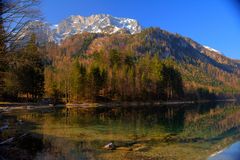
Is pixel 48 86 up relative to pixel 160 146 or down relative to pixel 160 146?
up

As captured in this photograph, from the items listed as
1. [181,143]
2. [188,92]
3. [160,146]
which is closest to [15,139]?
[160,146]

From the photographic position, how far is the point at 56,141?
20.8m

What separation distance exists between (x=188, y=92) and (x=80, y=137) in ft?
332

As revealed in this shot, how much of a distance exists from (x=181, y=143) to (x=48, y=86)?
62252 mm

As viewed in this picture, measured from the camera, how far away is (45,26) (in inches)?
698

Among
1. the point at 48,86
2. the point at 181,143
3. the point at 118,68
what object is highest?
the point at 118,68

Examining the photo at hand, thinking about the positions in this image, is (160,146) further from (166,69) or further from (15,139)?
(166,69)

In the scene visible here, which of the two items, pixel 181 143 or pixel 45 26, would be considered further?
pixel 181 143

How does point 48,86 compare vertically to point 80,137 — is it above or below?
above

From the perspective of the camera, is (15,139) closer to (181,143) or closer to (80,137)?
(80,137)

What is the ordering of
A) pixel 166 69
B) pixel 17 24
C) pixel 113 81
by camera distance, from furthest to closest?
pixel 166 69 < pixel 113 81 < pixel 17 24

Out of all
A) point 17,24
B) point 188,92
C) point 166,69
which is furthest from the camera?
point 188,92

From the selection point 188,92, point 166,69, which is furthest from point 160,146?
point 188,92

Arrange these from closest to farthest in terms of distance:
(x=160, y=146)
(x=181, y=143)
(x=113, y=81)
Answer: (x=160, y=146) < (x=181, y=143) < (x=113, y=81)
